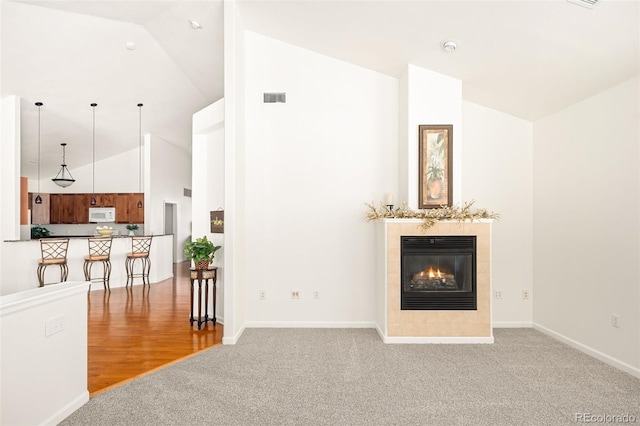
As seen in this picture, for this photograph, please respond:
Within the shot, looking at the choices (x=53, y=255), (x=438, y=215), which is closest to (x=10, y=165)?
(x=53, y=255)

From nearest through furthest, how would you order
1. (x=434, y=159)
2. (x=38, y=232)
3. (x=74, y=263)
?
(x=434, y=159)
(x=74, y=263)
(x=38, y=232)

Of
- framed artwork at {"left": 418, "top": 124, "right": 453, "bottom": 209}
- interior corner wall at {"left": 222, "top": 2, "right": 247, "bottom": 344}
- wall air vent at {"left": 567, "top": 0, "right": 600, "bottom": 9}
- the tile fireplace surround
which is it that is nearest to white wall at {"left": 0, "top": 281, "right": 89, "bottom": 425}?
interior corner wall at {"left": 222, "top": 2, "right": 247, "bottom": 344}

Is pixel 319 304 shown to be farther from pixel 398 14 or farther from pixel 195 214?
pixel 398 14

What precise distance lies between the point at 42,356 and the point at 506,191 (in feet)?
16.1

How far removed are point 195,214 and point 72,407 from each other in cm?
273

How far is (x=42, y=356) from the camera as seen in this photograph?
2.19 m

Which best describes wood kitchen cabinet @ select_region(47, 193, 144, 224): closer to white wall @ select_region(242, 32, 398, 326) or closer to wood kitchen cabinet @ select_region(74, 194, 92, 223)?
wood kitchen cabinet @ select_region(74, 194, 92, 223)

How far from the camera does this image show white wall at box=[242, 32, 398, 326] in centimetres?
448

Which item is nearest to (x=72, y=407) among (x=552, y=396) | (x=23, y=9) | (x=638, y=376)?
→ (x=552, y=396)

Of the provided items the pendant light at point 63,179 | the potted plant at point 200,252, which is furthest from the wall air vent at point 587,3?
the pendant light at point 63,179

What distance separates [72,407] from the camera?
2.42m

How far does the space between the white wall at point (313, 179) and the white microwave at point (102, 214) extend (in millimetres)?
6433

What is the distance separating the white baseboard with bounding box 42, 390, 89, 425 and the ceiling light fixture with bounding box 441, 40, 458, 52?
4.45 meters

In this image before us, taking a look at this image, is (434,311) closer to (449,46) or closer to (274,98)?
(449,46)
